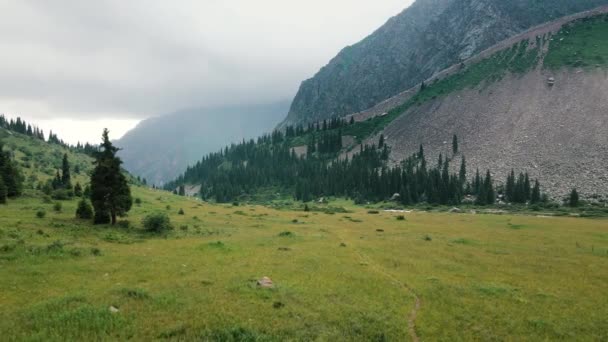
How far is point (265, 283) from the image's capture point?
19.1m

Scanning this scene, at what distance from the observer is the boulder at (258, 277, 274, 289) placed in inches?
734

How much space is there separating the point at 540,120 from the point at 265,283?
158m

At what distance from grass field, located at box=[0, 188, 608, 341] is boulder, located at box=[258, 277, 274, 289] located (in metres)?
0.47

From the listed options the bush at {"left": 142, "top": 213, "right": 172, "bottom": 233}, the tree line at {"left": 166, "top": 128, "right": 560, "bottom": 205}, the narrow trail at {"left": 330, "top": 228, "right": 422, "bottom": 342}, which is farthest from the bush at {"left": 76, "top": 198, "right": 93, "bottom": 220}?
the tree line at {"left": 166, "top": 128, "right": 560, "bottom": 205}

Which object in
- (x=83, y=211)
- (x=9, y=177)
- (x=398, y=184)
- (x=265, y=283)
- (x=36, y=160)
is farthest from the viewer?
(x=398, y=184)

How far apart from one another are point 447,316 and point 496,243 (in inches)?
1019

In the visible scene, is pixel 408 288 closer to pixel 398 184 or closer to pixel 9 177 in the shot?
pixel 9 177

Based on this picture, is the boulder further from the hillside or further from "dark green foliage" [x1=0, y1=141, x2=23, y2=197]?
"dark green foliage" [x1=0, y1=141, x2=23, y2=197]

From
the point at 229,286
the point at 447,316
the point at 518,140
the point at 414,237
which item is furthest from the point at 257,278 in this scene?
the point at 518,140

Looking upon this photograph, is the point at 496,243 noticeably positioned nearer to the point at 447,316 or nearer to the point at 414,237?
the point at 414,237

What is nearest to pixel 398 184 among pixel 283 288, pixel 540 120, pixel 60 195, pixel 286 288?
pixel 540 120

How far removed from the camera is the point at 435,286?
67.4ft

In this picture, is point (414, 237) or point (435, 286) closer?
point (435, 286)

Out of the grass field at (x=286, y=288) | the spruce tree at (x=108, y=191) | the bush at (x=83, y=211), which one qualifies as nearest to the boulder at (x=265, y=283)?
the grass field at (x=286, y=288)
